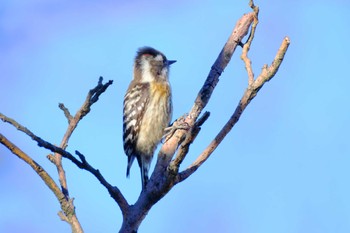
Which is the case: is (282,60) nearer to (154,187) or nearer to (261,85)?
(261,85)

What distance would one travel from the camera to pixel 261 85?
8.05 ft

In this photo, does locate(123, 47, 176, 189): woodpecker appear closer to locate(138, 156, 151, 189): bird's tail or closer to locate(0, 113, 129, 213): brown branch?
locate(138, 156, 151, 189): bird's tail

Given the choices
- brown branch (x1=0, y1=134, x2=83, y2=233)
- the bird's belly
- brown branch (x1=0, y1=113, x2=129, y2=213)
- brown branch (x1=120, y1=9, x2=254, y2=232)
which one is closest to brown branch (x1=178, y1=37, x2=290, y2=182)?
brown branch (x1=120, y1=9, x2=254, y2=232)

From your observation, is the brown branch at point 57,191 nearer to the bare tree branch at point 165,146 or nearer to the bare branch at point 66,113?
the bare tree branch at point 165,146

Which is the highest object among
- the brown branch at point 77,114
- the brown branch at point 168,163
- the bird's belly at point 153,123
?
the bird's belly at point 153,123

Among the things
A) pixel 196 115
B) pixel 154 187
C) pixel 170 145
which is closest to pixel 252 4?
pixel 196 115

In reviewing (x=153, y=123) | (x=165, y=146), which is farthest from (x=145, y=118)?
(x=165, y=146)

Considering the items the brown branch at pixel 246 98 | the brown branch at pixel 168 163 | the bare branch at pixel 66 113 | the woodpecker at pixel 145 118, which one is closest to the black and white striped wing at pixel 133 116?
the woodpecker at pixel 145 118

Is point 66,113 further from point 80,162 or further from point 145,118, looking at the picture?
point 145,118

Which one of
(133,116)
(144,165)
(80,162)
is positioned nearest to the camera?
(80,162)

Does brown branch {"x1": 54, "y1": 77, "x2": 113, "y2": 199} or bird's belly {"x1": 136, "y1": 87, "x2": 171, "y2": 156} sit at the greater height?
bird's belly {"x1": 136, "y1": 87, "x2": 171, "y2": 156}

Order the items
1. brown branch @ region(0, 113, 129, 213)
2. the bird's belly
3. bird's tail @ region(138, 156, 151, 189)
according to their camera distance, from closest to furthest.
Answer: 1. brown branch @ region(0, 113, 129, 213)
2. bird's tail @ region(138, 156, 151, 189)
3. the bird's belly

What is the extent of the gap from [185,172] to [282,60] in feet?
2.05

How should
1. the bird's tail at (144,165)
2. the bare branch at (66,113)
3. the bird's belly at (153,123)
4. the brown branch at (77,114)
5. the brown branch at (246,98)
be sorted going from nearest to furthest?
the brown branch at (246,98) < the brown branch at (77,114) < the bare branch at (66,113) < the bird's tail at (144,165) < the bird's belly at (153,123)
